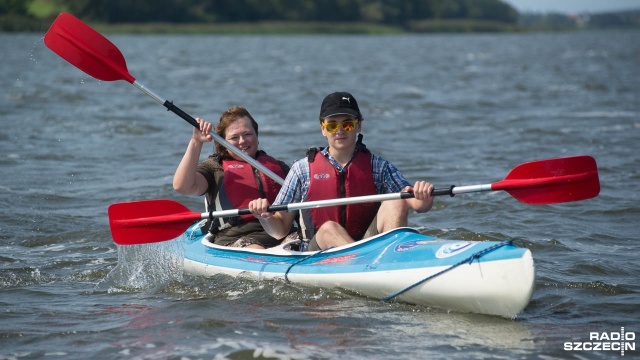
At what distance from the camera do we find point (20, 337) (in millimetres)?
4910

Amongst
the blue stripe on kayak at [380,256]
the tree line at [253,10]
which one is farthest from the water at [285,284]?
the tree line at [253,10]

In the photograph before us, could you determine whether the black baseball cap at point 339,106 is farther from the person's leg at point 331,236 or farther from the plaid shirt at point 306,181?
the person's leg at point 331,236

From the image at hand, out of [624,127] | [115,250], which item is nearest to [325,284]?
[115,250]

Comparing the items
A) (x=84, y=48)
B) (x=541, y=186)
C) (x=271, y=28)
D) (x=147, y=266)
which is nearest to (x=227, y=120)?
(x=147, y=266)

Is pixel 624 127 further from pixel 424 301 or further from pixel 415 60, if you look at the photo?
pixel 415 60

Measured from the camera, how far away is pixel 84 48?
6.94m

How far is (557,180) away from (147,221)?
2.56 m

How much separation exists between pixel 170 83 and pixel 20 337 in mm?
17864

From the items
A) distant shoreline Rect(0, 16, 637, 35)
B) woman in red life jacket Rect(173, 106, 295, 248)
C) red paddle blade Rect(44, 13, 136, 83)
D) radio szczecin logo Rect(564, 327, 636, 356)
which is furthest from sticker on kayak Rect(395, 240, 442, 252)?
distant shoreline Rect(0, 16, 637, 35)

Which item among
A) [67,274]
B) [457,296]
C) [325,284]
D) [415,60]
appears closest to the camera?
[457,296]

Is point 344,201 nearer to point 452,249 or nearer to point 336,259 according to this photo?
point 336,259

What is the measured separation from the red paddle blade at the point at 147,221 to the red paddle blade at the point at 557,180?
203cm

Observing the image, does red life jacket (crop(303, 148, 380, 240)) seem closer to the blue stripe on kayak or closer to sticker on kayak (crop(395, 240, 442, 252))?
the blue stripe on kayak

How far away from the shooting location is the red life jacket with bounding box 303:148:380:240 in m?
5.75
